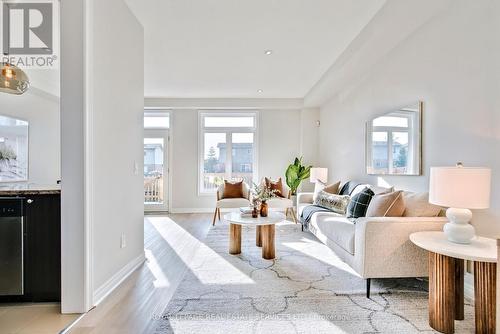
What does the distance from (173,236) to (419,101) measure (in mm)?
3704

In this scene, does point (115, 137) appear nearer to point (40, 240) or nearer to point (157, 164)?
point (40, 240)

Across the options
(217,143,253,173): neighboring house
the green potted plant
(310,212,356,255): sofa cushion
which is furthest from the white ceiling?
(310,212,356,255): sofa cushion

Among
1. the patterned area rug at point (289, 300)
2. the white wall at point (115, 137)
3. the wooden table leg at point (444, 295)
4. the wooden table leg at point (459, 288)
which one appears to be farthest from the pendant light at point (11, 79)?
the wooden table leg at point (459, 288)

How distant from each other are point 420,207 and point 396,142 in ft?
3.59

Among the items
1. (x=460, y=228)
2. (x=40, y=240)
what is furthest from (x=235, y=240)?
(x=460, y=228)

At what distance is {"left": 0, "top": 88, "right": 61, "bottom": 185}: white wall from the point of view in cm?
387

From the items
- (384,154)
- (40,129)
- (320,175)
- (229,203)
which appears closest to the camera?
(384,154)

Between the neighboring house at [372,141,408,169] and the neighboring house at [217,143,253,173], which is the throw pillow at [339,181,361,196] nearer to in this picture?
the neighboring house at [372,141,408,169]

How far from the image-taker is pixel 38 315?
189 centimetres

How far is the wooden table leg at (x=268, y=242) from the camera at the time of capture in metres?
2.97

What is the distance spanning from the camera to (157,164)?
6.14m

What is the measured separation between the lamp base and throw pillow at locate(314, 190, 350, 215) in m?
1.70

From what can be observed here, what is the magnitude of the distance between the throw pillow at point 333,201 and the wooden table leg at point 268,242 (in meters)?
1.10

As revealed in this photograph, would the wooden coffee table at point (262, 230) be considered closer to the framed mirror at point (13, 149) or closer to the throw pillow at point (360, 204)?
the throw pillow at point (360, 204)
